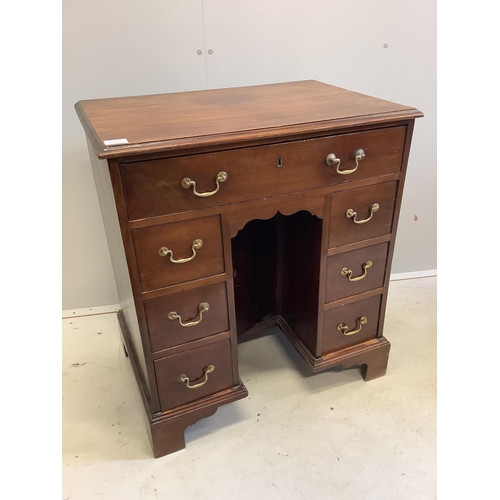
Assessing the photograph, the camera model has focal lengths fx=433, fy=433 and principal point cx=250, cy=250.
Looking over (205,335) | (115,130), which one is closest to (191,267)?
(205,335)

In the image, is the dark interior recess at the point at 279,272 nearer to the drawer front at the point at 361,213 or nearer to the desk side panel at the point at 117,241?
the drawer front at the point at 361,213

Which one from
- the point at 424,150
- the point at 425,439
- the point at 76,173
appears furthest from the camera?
the point at 424,150

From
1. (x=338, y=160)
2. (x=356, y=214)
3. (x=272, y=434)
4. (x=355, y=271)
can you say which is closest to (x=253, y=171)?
(x=338, y=160)

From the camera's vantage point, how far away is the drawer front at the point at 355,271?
1218 millimetres

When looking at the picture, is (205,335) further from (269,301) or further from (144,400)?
(269,301)

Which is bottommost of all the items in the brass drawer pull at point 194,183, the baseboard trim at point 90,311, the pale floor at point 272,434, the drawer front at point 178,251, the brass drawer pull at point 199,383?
the pale floor at point 272,434

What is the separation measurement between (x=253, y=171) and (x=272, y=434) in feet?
2.57

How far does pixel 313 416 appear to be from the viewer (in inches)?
52.4

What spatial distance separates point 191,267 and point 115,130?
0.35 meters

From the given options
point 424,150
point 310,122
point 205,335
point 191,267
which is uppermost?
point 310,122

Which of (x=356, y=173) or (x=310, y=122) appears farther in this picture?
(x=356, y=173)

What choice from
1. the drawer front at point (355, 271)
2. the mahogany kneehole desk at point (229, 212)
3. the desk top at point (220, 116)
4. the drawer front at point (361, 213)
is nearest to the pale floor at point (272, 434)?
the mahogany kneehole desk at point (229, 212)

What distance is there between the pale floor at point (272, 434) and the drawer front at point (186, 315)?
14.6 inches

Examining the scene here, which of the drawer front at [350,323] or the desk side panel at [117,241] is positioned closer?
the desk side panel at [117,241]
